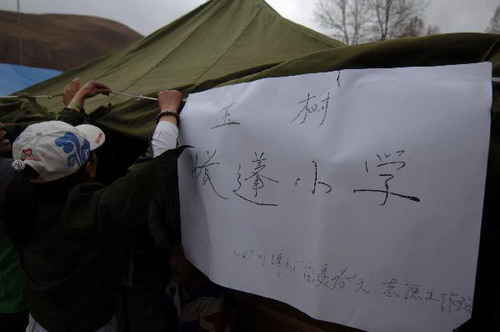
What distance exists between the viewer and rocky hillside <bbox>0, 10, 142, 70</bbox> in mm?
9442

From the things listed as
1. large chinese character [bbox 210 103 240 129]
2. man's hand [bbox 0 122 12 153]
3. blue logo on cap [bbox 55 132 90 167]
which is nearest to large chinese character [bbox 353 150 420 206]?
large chinese character [bbox 210 103 240 129]

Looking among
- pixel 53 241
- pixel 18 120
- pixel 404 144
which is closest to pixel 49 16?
pixel 18 120

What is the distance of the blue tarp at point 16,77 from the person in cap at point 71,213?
2849 mm

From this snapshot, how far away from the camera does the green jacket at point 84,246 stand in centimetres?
106

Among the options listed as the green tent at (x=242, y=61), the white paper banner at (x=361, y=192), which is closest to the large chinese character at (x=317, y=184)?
the white paper banner at (x=361, y=192)

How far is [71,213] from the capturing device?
1.09m

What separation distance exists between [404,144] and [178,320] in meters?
1.28

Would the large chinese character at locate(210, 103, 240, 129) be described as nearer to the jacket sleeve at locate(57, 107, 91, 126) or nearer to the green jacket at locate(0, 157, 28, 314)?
the jacket sleeve at locate(57, 107, 91, 126)

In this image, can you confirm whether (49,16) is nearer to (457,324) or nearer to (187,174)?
(187,174)

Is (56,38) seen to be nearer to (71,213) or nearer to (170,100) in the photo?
(170,100)

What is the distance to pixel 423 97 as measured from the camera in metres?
0.75

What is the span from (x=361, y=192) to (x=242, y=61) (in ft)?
4.40

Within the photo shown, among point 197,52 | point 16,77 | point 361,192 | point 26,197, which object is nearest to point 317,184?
point 361,192

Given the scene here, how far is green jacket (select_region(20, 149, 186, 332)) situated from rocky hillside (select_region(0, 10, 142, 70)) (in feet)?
33.9
